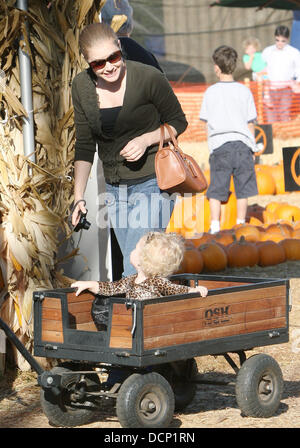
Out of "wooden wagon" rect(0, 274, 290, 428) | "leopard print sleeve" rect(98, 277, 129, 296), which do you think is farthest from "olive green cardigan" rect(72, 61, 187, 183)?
"wooden wagon" rect(0, 274, 290, 428)

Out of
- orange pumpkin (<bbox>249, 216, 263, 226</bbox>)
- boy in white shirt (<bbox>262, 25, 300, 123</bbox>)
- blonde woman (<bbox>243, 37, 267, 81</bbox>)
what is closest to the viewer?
orange pumpkin (<bbox>249, 216, 263, 226</bbox>)

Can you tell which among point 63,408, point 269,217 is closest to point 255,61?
point 269,217

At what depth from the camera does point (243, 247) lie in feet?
30.2

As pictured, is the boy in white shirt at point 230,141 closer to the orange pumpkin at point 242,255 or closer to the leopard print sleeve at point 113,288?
the orange pumpkin at point 242,255

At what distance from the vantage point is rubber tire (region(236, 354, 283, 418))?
4.48 metres

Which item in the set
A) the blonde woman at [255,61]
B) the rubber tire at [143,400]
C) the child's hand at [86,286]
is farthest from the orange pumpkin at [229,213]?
the blonde woman at [255,61]

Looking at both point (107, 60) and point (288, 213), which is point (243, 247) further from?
point (107, 60)

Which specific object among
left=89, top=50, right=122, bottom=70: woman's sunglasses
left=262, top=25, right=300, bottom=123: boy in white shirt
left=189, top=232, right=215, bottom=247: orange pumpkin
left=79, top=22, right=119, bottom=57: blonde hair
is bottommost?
left=189, top=232, right=215, bottom=247: orange pumpkin

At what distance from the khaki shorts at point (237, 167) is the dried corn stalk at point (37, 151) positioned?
4.83 metres

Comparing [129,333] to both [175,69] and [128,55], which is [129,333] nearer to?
[128,55]

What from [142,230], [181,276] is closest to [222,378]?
[181,276]

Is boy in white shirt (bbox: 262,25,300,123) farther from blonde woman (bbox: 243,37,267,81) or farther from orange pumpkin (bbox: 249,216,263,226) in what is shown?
orange pumpkin (bbox: 249,216,263,226)

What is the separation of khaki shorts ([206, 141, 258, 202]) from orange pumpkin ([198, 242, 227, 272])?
1359mm

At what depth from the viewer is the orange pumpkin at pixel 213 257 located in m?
8.94
